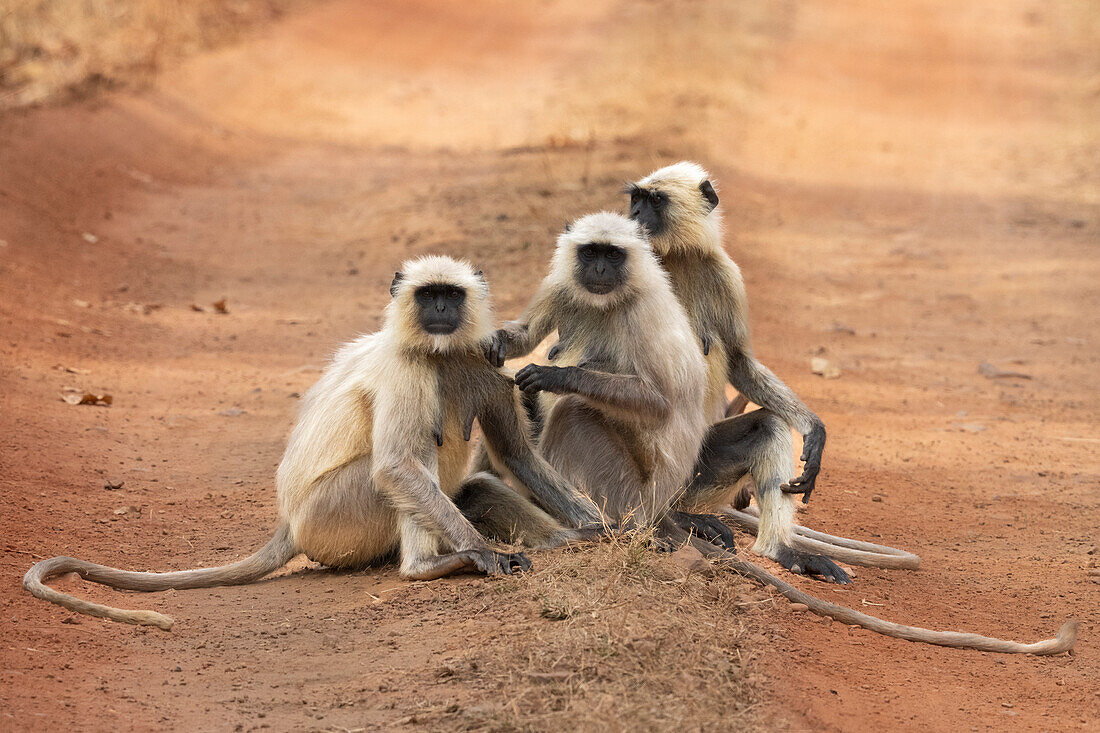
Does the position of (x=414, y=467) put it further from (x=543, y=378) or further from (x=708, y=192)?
(x=708, y=192)

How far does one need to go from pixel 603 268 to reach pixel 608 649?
164 cm

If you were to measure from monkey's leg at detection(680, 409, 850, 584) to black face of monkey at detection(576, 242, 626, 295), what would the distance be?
37.8 inches

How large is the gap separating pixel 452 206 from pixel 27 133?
15.9 feet

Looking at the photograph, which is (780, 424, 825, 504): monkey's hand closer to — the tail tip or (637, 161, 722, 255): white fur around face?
(637, 161, 722, 255): white fur around face

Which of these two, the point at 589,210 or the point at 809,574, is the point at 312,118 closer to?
the point at 589,210

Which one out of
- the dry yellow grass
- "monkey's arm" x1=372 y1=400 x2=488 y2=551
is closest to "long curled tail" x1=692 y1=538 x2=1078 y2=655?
"monkey's arm" x1=372 y1=400 x2=488 y2=551

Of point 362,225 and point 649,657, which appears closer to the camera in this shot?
point 649,657

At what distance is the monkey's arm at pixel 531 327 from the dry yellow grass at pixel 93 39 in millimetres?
10154

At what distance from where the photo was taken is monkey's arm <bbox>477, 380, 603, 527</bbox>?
4.68 m

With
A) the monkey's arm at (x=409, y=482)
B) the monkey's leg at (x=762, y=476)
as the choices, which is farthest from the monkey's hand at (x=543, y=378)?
the monkey's leg at (x=762, y=476)

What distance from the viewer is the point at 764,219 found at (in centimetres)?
1191

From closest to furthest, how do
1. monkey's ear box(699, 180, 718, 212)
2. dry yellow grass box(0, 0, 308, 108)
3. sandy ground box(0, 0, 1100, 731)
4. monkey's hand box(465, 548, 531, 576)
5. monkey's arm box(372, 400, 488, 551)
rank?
sandy ground box(0, 0, 1100, 731) → monkey's hand box(465, 548, 531, 576) → monkey's arm box(372, 400, 488, 551) → monkey's ear box(699, 180, 718, 212) → dry yellow grass box(0, 0, 308, 108)

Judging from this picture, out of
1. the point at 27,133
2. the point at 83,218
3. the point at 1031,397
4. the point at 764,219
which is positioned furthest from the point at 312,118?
the point at 1031,397

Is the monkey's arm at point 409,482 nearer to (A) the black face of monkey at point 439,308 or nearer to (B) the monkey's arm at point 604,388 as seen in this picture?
(A) the black face of monkey at point 439,308
